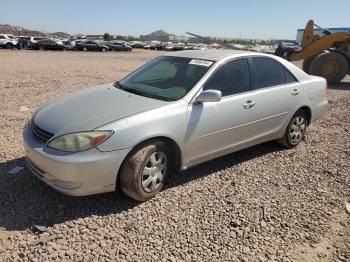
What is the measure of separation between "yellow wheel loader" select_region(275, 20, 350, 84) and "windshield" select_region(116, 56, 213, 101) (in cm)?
1037

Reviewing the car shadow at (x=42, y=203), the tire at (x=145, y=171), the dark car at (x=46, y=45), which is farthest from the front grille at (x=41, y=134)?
the dark car at (x=46, y=45)

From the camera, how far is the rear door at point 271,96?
481cm

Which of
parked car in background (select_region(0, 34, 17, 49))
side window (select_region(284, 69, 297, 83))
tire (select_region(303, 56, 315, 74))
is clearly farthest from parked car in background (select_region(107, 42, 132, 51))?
side window (select_region(284, 69, 297, 83))

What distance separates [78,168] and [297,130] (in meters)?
3.73

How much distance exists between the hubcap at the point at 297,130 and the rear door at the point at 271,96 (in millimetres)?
284

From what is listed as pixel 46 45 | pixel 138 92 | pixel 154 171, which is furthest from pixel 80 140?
A: pixel 46 45

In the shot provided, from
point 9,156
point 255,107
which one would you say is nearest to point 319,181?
point 255,107

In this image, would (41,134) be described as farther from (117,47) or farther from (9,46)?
(117,47)

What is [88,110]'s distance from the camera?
12.6 feet

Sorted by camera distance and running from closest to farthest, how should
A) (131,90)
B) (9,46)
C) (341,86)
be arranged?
(131,90)
(341,86)
(9,46)

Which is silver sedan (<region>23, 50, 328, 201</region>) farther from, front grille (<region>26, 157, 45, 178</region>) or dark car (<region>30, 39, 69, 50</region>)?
dark car (<region>30, 39, 69, 50</region>)

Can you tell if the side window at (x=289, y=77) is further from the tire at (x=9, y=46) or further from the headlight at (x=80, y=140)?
→ the tire at (x=9, y=46)

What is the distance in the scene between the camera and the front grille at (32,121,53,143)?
357cm

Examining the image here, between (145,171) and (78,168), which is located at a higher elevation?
(78,168)
